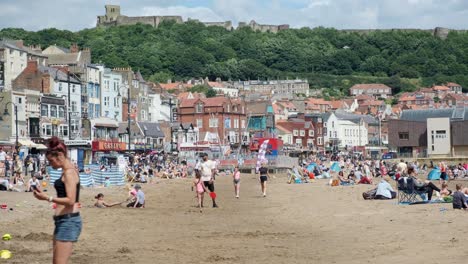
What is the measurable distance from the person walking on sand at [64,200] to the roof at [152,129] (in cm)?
8281

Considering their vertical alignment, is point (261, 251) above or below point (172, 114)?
below

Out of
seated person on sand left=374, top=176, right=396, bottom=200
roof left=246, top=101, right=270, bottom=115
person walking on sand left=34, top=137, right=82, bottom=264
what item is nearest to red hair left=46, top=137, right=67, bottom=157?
person walking on sand left=34, top=137, right=82, bottom=264

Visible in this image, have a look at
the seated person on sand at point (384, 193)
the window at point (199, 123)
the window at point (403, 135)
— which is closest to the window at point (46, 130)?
the window at point (199, 123)

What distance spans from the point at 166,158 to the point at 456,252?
6360cm

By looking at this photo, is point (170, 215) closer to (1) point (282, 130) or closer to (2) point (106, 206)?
(2) point (106, 206)

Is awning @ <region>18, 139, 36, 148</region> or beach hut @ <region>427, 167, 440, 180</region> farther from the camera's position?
awning @ <region>18, 139, 36, 148</region>

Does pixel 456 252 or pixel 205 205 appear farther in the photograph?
Answer: pixel 205 205

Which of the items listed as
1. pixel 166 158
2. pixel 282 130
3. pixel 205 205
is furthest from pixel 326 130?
pixel 205 205

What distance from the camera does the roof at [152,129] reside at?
92.8 meters

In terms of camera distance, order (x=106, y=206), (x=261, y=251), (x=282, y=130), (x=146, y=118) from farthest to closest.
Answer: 1. (x=282, y=130)
2. (x=146, y=118)
3. (x=106, y=206)
4. (x=261, y=251)

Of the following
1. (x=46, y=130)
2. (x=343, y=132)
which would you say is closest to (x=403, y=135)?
(x=343, y=132)

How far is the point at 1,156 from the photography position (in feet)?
144

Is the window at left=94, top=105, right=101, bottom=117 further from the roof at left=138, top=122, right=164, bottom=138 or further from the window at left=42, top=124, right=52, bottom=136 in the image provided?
the window at left=42, top=124, right=52, bottom=136

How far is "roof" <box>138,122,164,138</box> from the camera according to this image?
3653 inches
